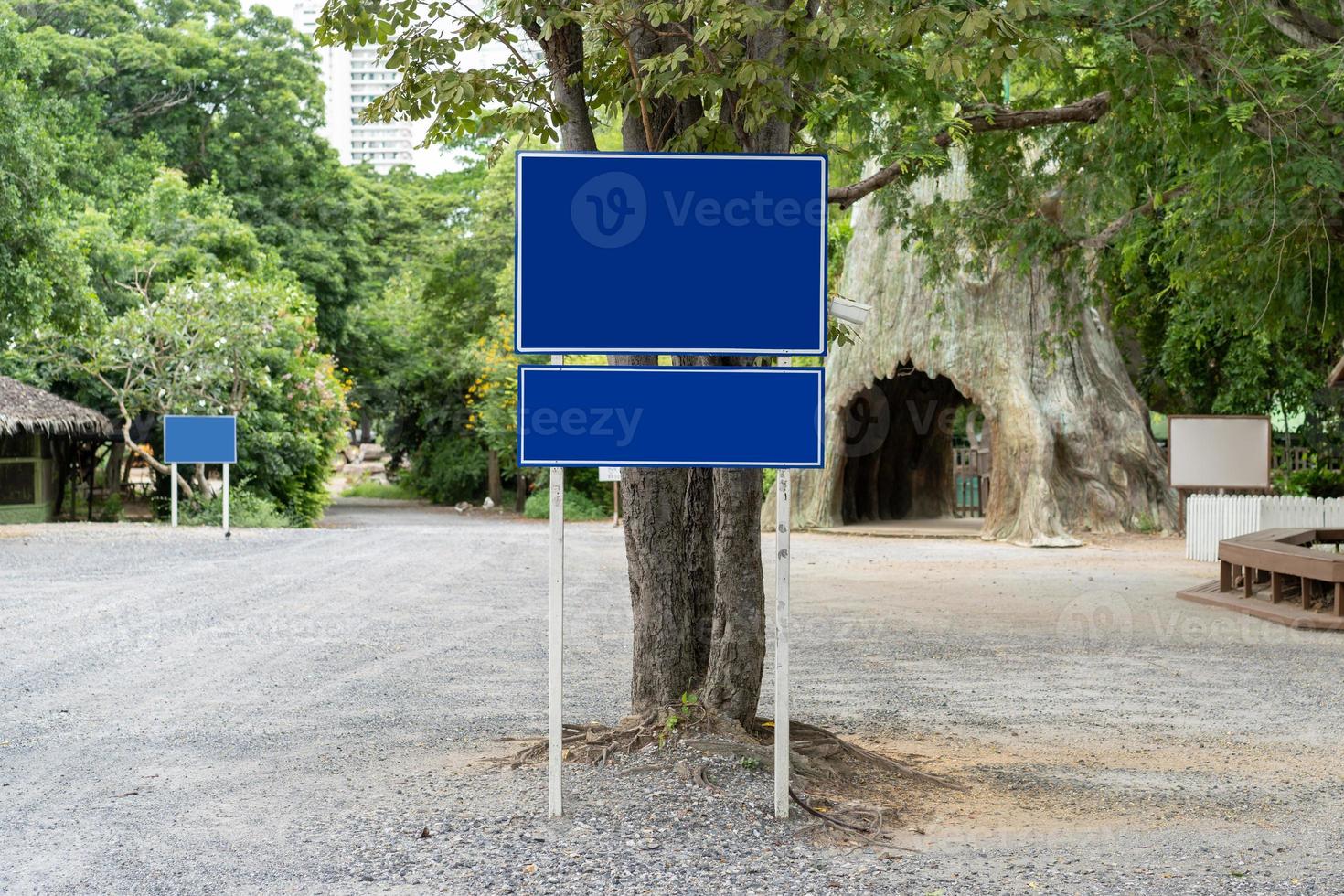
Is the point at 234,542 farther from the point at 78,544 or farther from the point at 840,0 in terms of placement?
the point at 840,0

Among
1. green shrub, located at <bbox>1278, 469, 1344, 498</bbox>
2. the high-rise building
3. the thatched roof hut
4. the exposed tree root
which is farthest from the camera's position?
the high-rise building

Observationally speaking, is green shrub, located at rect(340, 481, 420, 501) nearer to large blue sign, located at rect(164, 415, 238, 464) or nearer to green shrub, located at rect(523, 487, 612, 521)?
green shrub, located at rect(523, 487, 612, 521)

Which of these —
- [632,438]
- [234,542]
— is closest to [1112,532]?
[234,542]

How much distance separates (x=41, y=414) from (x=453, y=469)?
14.6 m

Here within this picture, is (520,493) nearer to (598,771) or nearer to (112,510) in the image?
(112,510)

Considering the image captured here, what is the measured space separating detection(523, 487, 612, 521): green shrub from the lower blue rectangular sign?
2612 cm

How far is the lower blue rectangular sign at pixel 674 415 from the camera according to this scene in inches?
211

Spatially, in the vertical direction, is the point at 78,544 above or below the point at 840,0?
below

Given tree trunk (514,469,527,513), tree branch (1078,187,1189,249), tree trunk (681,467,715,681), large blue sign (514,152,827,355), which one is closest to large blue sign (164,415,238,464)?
tree trunk (514,469,527,513)

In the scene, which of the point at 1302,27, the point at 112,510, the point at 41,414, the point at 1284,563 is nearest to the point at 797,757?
the point at 1302,27

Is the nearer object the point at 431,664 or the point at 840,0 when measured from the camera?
the point at 840,0

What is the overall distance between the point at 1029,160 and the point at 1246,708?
50.5 ft

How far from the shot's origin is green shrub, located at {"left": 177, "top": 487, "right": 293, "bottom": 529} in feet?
83.3

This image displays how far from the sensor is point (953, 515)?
105 ft
